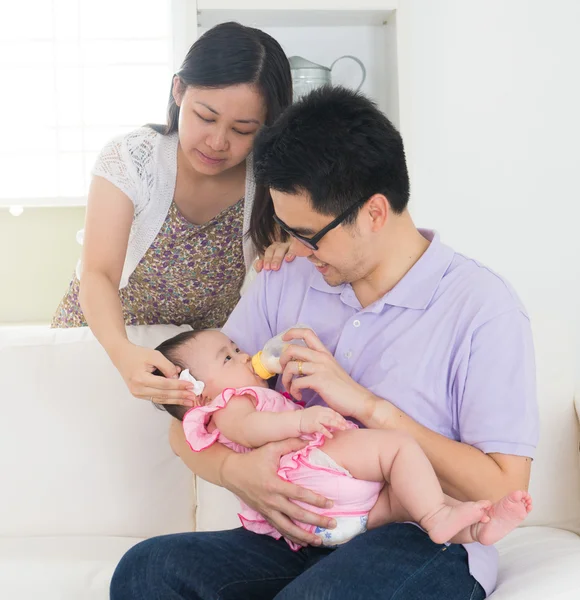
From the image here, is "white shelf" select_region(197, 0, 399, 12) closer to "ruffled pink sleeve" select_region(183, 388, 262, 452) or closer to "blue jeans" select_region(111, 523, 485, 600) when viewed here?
"ruffled pink sleeve" select_region(183, 388, 262, 452)

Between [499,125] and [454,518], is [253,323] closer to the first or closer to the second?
[454,518]

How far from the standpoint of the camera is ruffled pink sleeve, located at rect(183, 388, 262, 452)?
1610 millimetres

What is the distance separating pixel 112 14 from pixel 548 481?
3.21m

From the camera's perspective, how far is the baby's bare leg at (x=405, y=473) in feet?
4.35

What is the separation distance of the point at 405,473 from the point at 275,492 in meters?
0.25

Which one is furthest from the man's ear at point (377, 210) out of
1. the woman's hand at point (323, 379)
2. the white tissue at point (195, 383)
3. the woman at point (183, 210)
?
the white tissue at point (195, 383)

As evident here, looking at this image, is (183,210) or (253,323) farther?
(183,210)

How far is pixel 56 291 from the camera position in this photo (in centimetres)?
402

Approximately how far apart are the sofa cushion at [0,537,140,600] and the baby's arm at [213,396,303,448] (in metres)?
0.54

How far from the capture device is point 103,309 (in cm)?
194

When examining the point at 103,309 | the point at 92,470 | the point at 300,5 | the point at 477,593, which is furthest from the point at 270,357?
the point at 300,5

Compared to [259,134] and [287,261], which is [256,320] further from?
[259,134]

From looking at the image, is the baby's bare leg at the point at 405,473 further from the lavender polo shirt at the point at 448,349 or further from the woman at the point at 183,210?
the woman at the point at 183,210

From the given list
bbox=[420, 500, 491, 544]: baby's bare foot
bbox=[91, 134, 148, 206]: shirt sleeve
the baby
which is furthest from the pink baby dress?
bbox=[91, 134, 148, 206]: shirt sleeve
